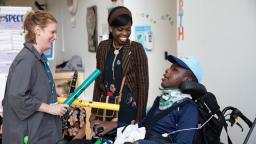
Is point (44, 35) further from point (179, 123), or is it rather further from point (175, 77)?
point (179, 123)

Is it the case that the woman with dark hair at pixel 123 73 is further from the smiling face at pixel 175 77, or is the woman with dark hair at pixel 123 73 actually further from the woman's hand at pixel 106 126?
the smiling face at pixel 175 77

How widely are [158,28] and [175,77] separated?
1.77 meters

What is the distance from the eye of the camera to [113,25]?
6.57ft

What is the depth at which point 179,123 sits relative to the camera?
150 cm

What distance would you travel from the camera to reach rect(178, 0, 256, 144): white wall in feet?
6.89

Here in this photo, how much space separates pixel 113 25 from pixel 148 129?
71 centimetres

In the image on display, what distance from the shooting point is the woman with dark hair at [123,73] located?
2.00 meters

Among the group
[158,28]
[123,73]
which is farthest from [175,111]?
[158,28]

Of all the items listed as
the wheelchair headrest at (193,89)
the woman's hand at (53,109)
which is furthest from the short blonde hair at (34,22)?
the wheelchair headrest at (193,89)

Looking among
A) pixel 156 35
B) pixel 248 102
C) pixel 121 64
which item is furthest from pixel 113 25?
pixel 156 35

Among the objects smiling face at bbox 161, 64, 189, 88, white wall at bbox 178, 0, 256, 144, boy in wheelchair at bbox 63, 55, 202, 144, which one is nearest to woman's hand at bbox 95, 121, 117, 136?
boy in wheelchair at bbox 63, 55, 202, 144

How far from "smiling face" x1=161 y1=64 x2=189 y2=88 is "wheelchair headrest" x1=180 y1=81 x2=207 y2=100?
113 mm

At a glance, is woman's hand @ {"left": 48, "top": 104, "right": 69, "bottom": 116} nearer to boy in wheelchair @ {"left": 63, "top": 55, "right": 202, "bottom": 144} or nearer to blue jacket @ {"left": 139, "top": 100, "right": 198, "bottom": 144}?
boy in wheelchair @ {"left": 63, "top": 55, "right": 202, "bottom": 144}

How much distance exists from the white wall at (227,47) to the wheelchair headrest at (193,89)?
2.43 feet
